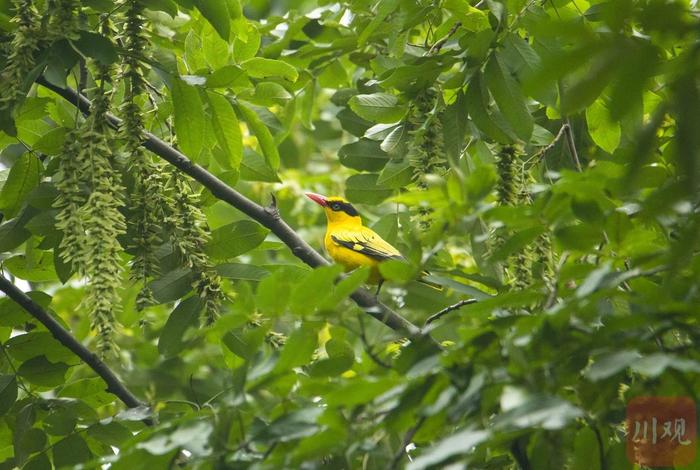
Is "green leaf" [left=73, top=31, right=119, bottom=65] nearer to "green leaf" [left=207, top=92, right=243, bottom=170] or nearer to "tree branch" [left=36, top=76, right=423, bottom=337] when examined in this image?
"tree branch" [left=36, top=76, right=423, bottom=337]

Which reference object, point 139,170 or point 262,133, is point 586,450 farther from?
point 262,133

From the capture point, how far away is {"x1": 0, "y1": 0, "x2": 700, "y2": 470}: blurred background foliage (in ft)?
5.33

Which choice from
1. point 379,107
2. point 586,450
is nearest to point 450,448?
point 586,450

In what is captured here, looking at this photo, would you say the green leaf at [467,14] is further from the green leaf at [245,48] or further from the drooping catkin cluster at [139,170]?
the drooping catkin cluster at [139,170]

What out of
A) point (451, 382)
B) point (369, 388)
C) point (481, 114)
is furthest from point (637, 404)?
point (481, 114)

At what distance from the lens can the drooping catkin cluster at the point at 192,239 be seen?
260 centimetres

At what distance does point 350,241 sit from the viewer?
4965 mm

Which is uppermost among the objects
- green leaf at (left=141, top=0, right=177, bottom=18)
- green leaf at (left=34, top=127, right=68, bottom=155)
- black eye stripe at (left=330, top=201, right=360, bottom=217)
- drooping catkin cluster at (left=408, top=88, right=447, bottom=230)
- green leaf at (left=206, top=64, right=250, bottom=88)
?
green leaf at (left=141, top=0, right=177, bottom=18)

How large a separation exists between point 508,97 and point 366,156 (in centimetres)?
94

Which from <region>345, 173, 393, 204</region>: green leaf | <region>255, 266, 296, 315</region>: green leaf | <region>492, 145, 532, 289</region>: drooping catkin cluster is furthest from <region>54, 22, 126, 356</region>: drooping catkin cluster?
<region>345, 173, 393, 204</region>: green leaf

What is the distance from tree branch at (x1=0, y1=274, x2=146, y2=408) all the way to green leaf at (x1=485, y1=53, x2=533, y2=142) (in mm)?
1493

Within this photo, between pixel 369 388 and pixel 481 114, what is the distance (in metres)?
1.37

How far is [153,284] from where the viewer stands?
2.79m

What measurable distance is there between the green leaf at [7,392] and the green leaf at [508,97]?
178 cm
